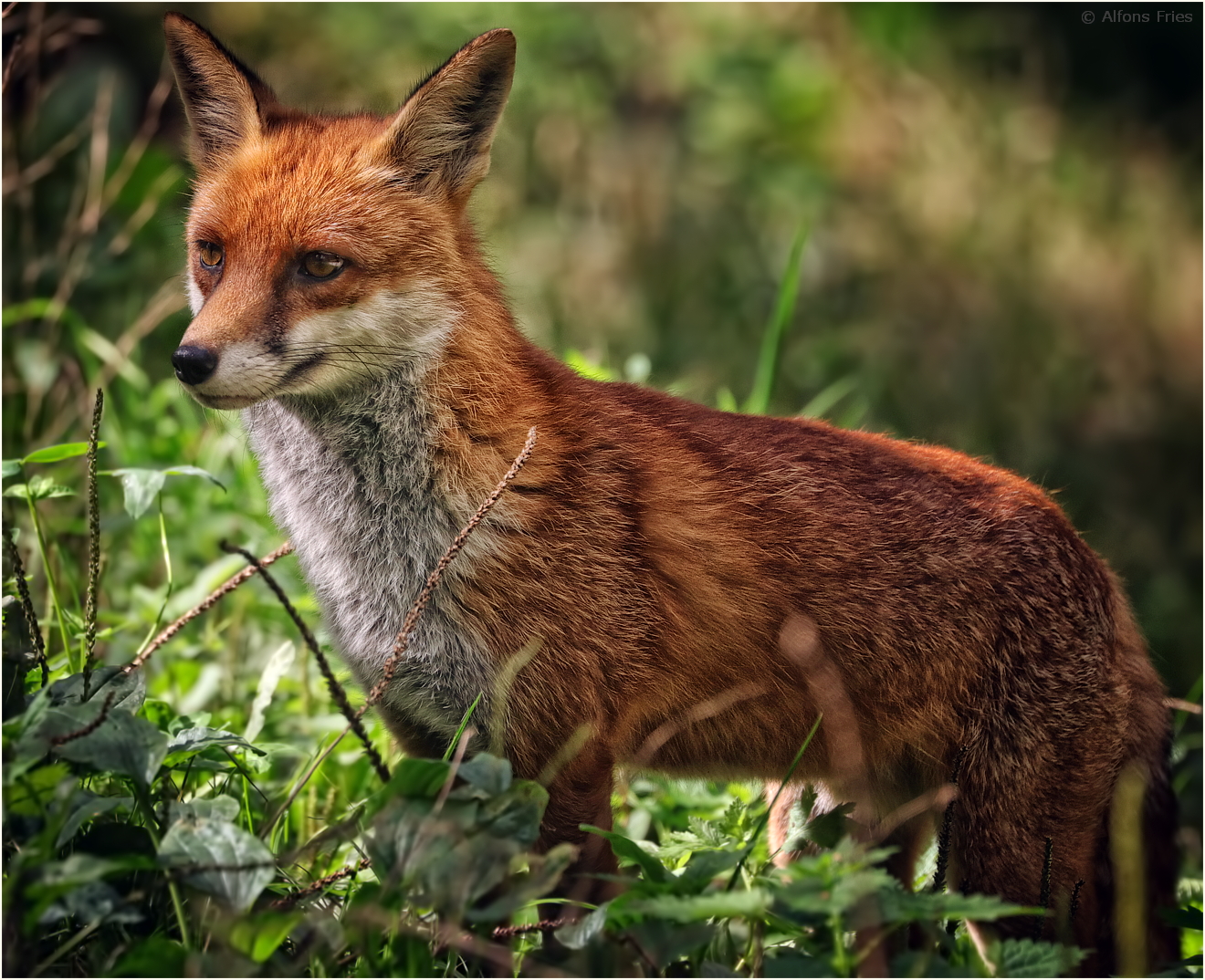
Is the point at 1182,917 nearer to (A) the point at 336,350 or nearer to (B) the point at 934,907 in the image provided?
(B) the point at 934,907

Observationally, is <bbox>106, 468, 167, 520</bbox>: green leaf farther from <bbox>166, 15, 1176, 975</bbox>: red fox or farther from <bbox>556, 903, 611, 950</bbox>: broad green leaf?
<bbox>556, 903, 611, 950</bbox>: broad green leaf

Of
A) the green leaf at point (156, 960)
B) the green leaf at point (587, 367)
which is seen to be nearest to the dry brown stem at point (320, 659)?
the green leaf at point (156, 960)

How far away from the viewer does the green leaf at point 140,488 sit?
3703 mm

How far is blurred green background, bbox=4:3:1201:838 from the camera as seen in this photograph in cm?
894

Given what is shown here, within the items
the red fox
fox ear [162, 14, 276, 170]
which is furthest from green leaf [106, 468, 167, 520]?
fox ear [162, 14, 276, 170]

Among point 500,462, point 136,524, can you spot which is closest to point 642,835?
point 500,462

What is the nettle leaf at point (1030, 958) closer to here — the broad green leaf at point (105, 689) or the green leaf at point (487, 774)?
the green leaf at point (487, 774)

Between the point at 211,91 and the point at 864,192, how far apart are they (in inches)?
280

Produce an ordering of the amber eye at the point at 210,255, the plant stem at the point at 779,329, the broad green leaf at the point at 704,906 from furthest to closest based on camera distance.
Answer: the plant stem at the point at 779,329, the amber eye at the point at 210,255, the broad green leaf at the point at 704,906

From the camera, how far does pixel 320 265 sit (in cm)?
362

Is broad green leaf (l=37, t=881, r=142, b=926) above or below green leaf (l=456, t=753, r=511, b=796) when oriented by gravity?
below

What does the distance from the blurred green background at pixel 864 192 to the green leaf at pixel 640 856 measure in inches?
206

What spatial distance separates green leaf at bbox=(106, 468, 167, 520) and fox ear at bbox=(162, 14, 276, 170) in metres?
1.17

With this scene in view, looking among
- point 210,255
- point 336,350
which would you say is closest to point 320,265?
point 336,350
